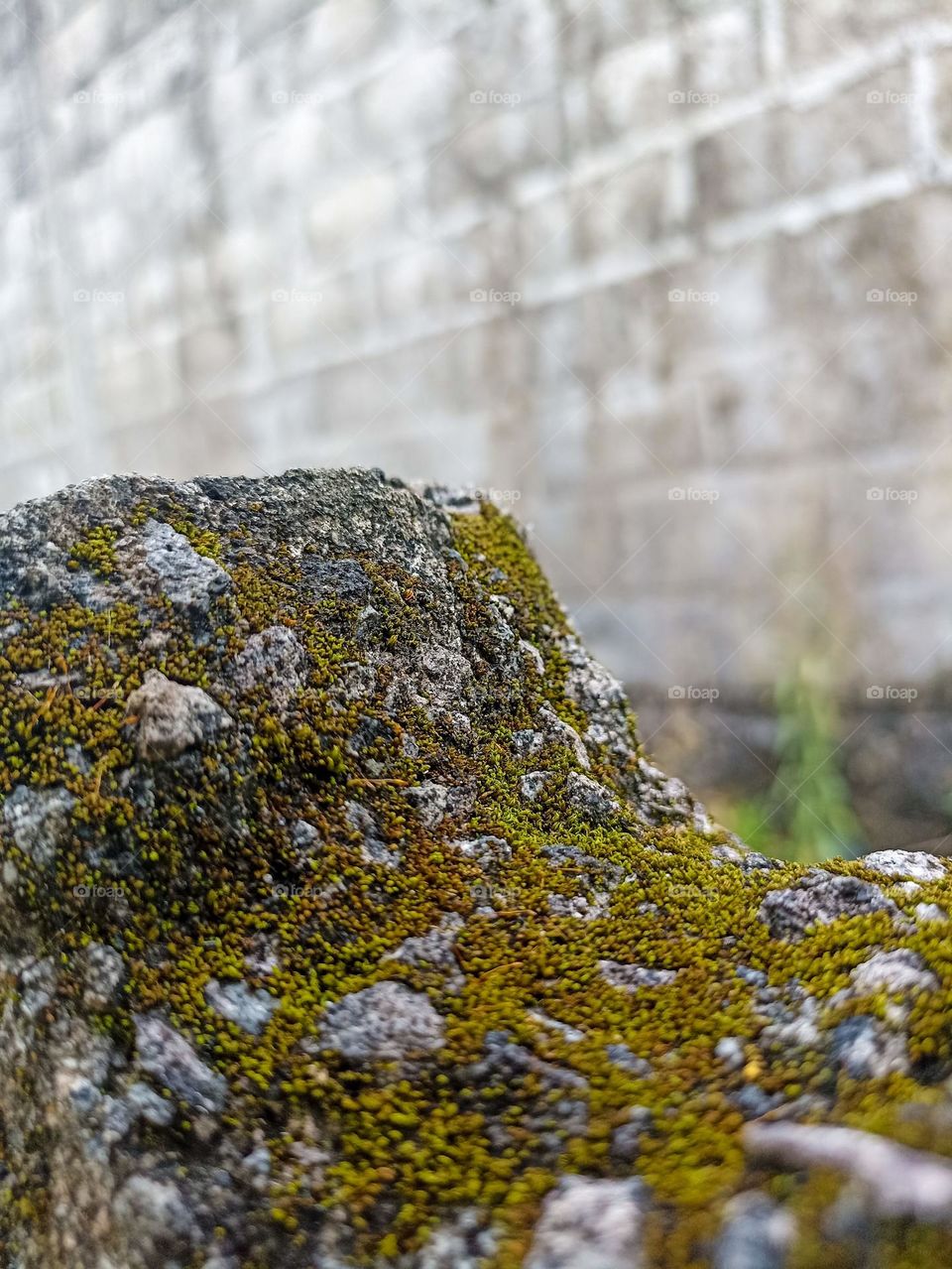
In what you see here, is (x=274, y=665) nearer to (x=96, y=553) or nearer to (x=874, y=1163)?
(x=96, y=553)

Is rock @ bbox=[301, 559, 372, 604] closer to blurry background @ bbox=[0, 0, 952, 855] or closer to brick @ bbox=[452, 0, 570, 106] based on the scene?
blurry background @ bbox=[0, 0, 952, 855]

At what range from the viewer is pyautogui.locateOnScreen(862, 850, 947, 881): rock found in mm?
1442

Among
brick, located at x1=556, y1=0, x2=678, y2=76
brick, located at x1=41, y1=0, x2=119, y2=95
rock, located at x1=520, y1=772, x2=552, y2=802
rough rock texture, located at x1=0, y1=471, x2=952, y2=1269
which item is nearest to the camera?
rough rock texture, located at x1=0, y1=471, x2=952, y2=1269

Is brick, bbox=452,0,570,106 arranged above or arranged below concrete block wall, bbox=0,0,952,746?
above

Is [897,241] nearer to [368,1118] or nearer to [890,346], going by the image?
[890,346]

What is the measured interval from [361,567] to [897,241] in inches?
121

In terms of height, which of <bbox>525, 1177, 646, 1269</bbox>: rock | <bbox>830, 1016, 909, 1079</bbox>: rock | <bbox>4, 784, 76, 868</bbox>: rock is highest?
<bbox>4, 784, 76, 868</bbox>: rock

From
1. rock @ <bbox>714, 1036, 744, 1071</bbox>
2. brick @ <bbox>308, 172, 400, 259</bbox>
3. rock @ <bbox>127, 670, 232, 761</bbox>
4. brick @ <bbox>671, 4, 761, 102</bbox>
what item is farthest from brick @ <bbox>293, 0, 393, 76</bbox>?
rock @ <bbox>714, 1036, 744, 1071</bbox>

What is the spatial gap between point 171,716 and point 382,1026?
520mm

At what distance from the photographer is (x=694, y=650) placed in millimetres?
4141

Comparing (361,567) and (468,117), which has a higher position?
(468,117)

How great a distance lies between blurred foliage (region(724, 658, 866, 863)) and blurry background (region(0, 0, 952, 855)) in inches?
0.5

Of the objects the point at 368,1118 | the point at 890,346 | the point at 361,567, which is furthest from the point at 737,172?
the point at 368,1118

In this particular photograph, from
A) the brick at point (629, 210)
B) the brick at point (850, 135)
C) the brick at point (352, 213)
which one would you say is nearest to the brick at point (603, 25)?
the brick at point (629, 210)
